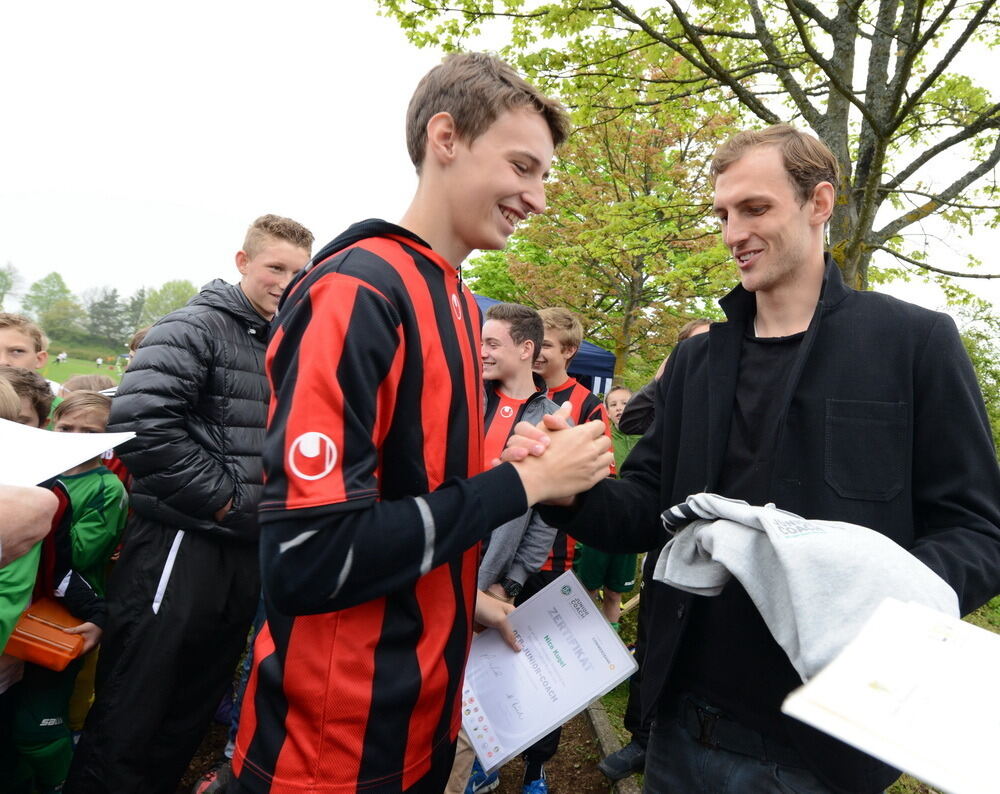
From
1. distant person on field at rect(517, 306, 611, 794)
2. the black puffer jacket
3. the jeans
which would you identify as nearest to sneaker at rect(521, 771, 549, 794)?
distant person on field at rect(517, 306, 611, 794)

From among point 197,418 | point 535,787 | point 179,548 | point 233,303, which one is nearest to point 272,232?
point 233,303

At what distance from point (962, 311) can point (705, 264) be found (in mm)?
5782

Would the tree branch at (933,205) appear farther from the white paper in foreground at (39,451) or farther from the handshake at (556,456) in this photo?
the white paper in foreground at (39,451)

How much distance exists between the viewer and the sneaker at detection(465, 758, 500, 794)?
328cm

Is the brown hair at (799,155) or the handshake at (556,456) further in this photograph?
the brown hair at (799,155)

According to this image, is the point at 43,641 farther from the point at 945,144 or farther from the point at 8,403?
the point at 945,144

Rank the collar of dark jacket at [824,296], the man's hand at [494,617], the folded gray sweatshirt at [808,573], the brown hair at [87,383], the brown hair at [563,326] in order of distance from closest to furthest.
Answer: the folded gray sweatshirt at [808,573]
the collar of dark jacket at [824,296]
the man's hand at [494,617]
the brown hair at [87,383]
the brown hair at [563,326]

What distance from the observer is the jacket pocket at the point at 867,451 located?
1.48 metres

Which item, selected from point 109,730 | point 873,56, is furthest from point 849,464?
point 873,56

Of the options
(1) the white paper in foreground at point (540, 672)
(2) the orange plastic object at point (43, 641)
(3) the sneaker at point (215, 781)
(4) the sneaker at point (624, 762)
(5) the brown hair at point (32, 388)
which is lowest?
(4) the sneaker at point (624, 762)

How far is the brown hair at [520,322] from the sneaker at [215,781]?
2697mm

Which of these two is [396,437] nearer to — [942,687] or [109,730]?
[942,687]

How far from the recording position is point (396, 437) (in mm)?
1284

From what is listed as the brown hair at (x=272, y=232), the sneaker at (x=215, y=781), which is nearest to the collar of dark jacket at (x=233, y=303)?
the brown hair at (x=272, y=232)
